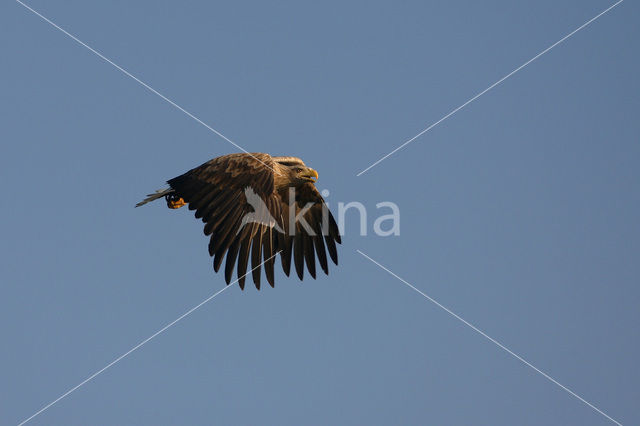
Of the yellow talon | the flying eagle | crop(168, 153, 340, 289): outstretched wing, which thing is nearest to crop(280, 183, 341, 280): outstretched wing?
the flying eagle

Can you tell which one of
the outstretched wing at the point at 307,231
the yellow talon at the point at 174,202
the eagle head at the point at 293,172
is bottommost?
the outstretched wing at the point at 307,231

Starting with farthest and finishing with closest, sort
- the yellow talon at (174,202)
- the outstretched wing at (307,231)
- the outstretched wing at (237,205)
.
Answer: the outstretched wing at (307,231), the yellow talon at (174,202), the outstretched wing at (237,205)

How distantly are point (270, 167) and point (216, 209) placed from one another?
1.35 m

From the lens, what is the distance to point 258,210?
14.4 m

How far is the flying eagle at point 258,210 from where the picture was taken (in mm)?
14055

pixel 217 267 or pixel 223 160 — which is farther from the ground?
pixel 223 160

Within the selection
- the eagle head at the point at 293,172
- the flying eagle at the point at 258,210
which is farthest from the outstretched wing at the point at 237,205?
the eagle head at the point at 293,172

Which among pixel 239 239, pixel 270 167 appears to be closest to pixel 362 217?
pixel 270 167

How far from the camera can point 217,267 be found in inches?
542

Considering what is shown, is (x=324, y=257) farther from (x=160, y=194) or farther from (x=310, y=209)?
(x=160, y=194)

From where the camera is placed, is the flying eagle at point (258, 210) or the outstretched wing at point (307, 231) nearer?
the flying eagle at point (258, 210)

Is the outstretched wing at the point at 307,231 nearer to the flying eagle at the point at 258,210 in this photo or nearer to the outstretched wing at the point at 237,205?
the flying eagle at the point at 258,210

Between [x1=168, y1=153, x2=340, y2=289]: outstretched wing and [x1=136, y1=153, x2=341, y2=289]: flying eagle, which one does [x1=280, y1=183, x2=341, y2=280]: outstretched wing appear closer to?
[x1=136, y1=153, x2=341, y2=289]: flying eagle

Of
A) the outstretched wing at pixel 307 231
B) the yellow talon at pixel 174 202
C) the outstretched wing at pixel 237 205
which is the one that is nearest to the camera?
the outstretched wing at pixel 237 205
